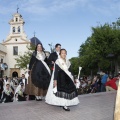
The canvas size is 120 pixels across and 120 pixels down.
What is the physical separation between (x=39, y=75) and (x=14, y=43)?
49663 millimetres

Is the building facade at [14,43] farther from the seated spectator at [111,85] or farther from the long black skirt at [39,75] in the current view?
the long black skirt at [39,75]

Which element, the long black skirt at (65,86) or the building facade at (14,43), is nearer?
the long black skirt at (65,86)

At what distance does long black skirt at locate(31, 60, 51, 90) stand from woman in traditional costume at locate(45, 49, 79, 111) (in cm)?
108

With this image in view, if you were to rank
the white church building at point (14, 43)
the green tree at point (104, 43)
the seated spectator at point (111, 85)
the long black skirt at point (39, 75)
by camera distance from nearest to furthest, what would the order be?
the long black skirt at point (39, 75)
the seated spectator at point (111, 85)
the green tree at point (104, 43)
the white church building at point (14, 43)

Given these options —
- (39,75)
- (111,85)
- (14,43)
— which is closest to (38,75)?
(39,75)

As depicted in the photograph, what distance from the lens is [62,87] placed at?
7332mm

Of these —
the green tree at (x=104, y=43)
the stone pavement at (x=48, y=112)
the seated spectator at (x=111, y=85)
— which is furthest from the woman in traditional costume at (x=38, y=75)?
the green tree at (x=104, y=43)

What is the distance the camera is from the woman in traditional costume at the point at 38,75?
28.3ft

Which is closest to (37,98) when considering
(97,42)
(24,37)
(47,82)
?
(47,82)

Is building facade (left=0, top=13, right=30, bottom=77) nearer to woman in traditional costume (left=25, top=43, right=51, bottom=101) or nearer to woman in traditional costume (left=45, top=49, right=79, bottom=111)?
woman in traditional costume (left=25, top=43, right=51, bottom=101)

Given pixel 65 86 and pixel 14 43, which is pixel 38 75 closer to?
pixel 65 86

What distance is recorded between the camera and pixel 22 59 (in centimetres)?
4334

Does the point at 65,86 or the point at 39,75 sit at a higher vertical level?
the point at 39,75


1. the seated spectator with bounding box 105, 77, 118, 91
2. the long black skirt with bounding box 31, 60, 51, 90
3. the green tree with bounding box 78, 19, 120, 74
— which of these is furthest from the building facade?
the long black skirt with bounding box 31, 60, 51, 90
